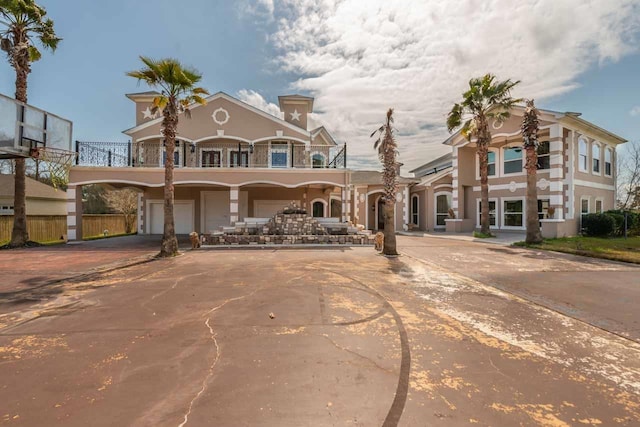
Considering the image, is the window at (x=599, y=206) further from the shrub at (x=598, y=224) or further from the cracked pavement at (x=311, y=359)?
the cracked pavement at (x=311, y=359)

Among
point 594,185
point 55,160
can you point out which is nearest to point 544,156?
point 594,185

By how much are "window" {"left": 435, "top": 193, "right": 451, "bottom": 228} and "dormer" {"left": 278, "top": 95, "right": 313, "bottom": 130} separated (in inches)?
522

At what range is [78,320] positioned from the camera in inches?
197

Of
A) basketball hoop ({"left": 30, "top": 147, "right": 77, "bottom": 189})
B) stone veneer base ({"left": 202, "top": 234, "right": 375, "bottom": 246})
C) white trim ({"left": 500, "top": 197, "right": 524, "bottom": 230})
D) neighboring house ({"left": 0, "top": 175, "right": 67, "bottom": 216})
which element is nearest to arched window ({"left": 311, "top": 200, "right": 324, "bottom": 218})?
stone veneer base ({"left": 202, "top": 234, "right": 375, "bottom": 246})

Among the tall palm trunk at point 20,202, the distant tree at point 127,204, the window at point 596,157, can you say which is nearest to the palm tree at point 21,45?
the tall palm trunk at point 20,202

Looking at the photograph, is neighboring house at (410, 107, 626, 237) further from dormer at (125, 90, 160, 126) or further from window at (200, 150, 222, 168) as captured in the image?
dormer at (125, 90, 160, 126)

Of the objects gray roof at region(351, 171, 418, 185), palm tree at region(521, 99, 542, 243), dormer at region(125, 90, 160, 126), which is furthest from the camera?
gray roof at region(351, 171, 418, 185)

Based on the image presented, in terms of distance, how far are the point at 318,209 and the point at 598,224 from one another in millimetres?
18370

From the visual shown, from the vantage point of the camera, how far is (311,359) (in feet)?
12.0

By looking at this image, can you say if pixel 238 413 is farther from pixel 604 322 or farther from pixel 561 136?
pixel 561 136

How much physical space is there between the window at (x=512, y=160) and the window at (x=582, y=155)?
3.37 meters

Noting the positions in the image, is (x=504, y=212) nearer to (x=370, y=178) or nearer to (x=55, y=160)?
(x=370, y=178)

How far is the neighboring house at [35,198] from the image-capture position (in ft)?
79.2

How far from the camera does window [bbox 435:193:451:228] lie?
1002 inches
